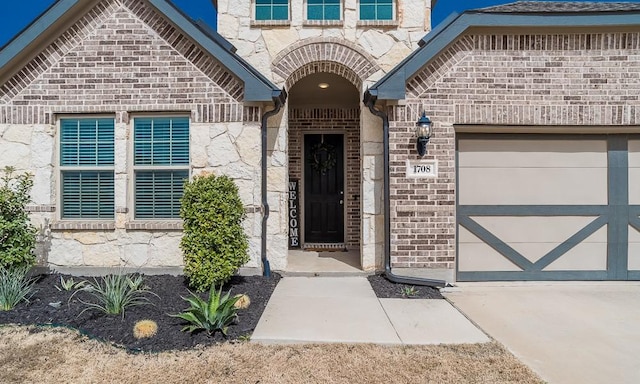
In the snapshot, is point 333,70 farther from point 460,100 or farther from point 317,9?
point 460,100

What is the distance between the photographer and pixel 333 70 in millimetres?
5941

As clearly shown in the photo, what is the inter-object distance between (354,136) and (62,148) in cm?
537

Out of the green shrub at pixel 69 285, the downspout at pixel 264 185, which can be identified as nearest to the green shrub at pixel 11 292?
the green shrub at pixel 69 285

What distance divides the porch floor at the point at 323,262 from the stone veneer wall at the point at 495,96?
1.00 meters

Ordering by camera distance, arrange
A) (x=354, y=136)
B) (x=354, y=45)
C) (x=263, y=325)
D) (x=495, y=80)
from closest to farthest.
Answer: (x=263, y=325)
(x=495, y=80)
(x=354, y=45)
(x=354, y=136)

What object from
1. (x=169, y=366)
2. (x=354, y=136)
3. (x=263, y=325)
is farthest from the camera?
(x=354, y=136)

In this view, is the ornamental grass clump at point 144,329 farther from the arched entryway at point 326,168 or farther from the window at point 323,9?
the window at point 323,9

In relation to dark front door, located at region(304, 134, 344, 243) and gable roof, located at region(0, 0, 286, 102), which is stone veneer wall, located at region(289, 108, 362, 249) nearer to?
dark front door, located at region(304, 134, 344, 243)

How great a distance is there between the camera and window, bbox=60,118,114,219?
17.8 ft

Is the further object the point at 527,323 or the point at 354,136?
the point at 354,136

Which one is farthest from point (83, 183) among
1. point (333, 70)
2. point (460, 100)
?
point (460, 100)

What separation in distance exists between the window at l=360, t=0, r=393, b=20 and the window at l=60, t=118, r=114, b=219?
14.9 feet

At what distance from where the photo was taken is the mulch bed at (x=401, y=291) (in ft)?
15.2

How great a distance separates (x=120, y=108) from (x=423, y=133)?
4612 millimetres
